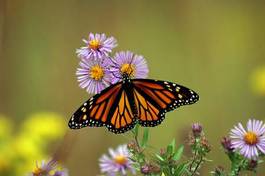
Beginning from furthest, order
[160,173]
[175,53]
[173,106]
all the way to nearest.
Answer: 1. [175,53]
2. [173,106]
3. [160,173]

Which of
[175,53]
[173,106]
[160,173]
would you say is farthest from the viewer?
[175,53]

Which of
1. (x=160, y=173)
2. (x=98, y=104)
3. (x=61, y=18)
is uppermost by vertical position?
(x=61, y=18)

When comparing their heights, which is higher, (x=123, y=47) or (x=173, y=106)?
(x=123, y=47)

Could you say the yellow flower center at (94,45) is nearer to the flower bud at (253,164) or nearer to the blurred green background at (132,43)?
the flower bud at (253,164)

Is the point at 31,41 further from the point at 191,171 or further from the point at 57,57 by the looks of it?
the point at 191,171

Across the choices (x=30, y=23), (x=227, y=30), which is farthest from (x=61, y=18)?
(x=227, y=30)

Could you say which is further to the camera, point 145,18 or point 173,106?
point 145,18

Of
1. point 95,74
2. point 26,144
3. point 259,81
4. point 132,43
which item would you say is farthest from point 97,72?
point 132,43
